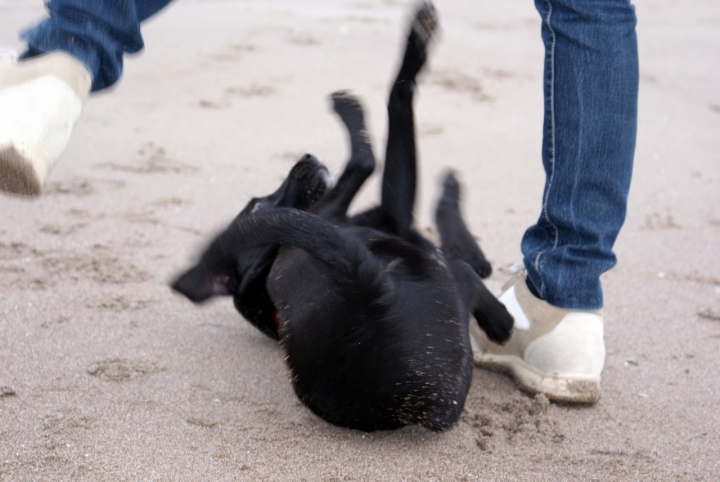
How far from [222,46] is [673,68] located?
3.52 m

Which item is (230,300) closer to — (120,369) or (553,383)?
(120,369)

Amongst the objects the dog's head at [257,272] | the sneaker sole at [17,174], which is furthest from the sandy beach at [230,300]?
the sneaker sole at [17,174]

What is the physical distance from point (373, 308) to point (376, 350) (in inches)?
3.6

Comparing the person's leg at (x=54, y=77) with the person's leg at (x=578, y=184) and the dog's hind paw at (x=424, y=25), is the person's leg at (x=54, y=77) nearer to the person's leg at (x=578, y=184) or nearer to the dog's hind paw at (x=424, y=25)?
the dog's hind paw at (x=424, y=25)

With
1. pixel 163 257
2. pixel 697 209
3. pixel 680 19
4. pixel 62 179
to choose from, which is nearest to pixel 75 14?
pixel 163 257

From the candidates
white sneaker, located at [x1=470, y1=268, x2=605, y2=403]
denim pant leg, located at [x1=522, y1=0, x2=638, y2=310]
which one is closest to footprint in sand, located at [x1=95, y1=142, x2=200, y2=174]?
white sneaker, located at [x1=470, y1=268, x2=605, y2=403]

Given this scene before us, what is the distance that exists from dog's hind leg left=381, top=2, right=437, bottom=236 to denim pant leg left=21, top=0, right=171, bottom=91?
668mm

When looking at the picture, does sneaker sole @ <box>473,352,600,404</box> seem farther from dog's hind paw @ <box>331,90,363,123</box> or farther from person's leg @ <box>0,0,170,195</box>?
person's leg @ <box>0,0,170,195</box>

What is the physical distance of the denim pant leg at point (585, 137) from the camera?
1838 millimetres

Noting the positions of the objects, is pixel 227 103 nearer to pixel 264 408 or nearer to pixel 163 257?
pixel 163 257

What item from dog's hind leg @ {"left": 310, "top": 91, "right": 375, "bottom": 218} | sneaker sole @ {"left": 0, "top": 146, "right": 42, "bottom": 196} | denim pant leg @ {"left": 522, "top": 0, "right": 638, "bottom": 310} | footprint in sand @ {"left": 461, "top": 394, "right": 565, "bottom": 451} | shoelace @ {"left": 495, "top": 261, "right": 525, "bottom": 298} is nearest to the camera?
sneaker sole @ {"left": 0, "top": 146, "right": 42, "bottom": 196}

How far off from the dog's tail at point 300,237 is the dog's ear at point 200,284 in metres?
0.16

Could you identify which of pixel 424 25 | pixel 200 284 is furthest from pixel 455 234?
pixel 200 284

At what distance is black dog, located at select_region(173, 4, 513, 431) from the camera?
1.59 meters
